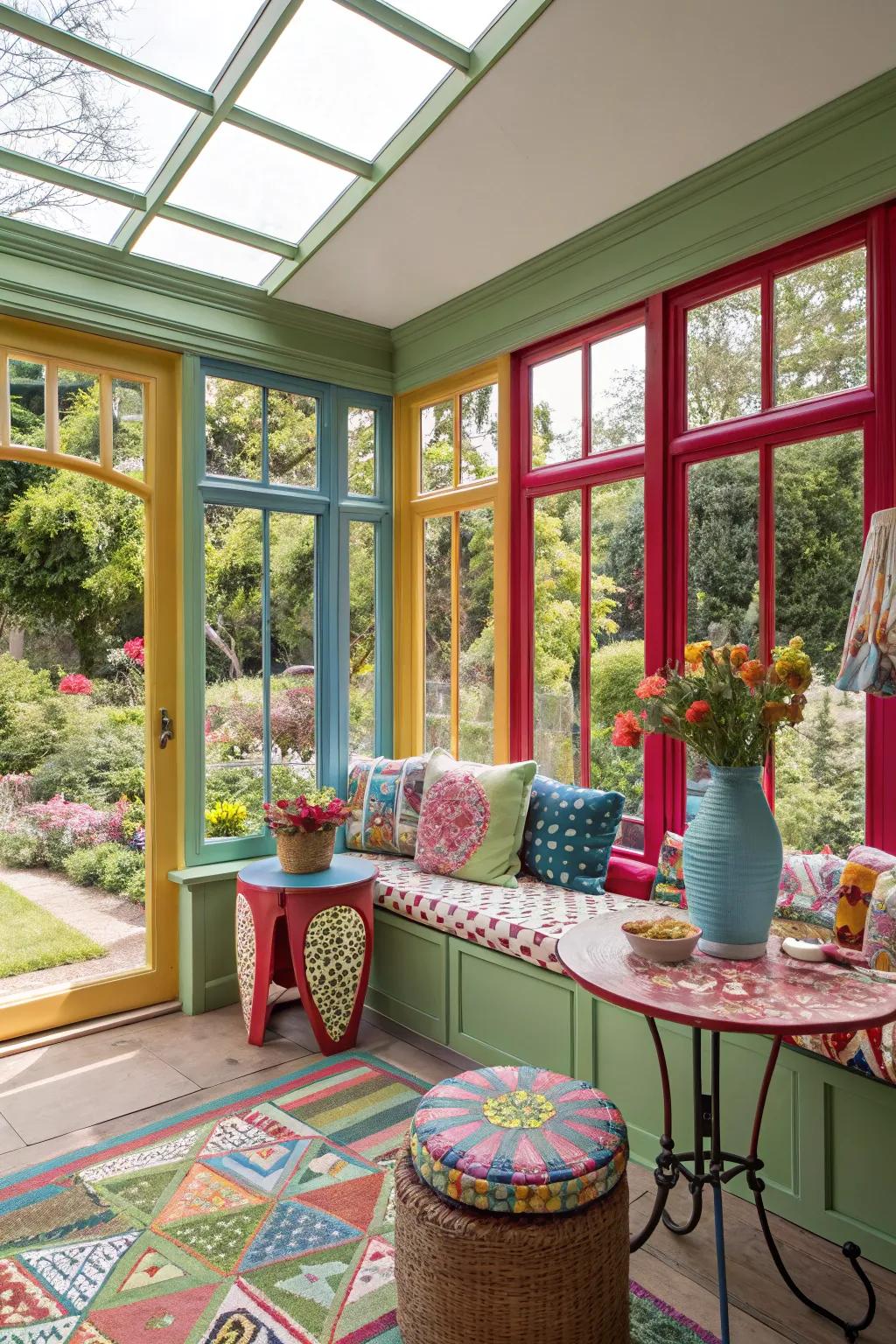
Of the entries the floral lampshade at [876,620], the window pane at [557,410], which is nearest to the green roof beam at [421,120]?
the window pane at [557,410]

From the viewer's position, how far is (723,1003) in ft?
5.55

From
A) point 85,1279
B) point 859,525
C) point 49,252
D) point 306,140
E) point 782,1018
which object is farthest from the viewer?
point 49,252

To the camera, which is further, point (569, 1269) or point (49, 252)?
point (49, 252)

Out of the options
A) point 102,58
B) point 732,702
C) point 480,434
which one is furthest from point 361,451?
point 732,702

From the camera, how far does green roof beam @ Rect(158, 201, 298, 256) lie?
321 centimetres

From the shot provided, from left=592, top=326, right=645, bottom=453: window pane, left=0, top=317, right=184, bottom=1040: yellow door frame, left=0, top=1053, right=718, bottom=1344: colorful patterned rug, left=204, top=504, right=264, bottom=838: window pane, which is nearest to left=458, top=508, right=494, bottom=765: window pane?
left=592, top=326, right=645, bottom=453: window pane

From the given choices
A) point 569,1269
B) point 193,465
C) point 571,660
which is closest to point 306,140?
point 193,465

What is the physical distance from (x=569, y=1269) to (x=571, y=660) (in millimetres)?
2217

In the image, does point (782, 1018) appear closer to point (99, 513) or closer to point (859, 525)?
point (859, 525)

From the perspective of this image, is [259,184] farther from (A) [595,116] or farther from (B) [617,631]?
(B) [617,631]

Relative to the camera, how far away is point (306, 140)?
9.42 ft

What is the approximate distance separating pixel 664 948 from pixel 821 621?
1261mm

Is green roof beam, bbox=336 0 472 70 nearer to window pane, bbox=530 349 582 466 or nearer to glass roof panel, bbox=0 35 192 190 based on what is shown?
glass roof panel, bbox=0 35 192 190

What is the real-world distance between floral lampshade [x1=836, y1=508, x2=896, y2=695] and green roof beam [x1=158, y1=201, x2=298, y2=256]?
257 centimetres
